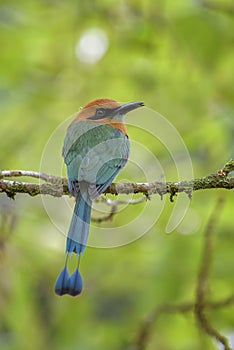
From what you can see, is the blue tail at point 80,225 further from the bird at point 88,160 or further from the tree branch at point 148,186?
the tree branch at point 148,186

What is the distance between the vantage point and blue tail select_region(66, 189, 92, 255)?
10.9 feet

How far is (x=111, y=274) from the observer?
5.96 metres

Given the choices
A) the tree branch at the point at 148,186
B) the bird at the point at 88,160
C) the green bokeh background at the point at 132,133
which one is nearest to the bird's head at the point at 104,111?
the bird at the point at 88,160

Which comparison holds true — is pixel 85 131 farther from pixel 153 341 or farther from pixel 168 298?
pixel 153 341

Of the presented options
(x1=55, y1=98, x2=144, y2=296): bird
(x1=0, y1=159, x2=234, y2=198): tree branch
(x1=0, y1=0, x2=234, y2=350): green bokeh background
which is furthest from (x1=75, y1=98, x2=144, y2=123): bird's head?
(x1=0, y1=159, x2=234, y2=198): tree branch

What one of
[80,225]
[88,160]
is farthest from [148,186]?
[88,160]

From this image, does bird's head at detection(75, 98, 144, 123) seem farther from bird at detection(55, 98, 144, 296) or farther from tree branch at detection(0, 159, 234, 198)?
tree branch at detection(0, 159, 234, 198)

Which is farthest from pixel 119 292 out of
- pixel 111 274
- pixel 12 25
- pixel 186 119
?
pixel 12 25

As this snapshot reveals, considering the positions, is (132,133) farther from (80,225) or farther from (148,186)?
(148,186)

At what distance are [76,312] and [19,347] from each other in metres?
0.54

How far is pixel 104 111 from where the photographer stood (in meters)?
4.20

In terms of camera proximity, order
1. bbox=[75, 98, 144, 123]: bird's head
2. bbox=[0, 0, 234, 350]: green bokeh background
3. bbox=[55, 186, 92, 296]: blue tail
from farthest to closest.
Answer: bbox=[0, 0, 234, 350]: green bokeh background → bbox=[75, 98, 144, 123]: bird's head → bbox=[55, 186, 92, 296]: blue tail

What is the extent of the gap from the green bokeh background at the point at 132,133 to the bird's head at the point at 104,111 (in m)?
0.76

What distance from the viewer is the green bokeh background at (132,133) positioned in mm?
5098
